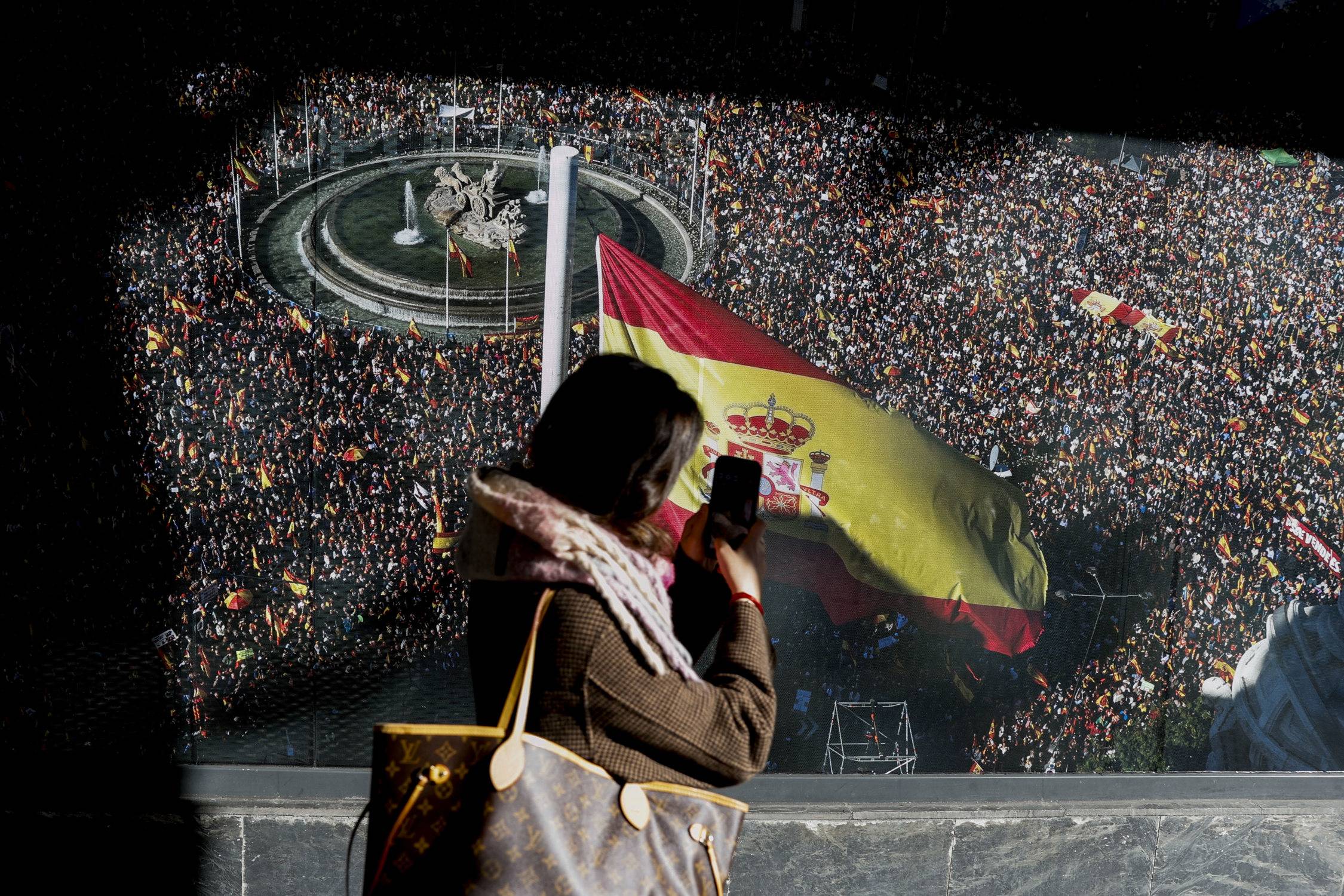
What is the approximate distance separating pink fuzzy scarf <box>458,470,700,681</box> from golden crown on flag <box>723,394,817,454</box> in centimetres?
185

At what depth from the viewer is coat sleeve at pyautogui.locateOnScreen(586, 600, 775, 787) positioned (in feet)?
5.75

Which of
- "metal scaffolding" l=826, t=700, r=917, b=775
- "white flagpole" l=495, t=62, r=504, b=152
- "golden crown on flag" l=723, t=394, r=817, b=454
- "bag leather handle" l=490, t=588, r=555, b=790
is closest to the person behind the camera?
"bag leather handle" l=490, t=588, r=555, b=790

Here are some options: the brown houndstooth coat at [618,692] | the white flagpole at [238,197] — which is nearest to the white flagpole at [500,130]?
the white flagpole at [238,197]

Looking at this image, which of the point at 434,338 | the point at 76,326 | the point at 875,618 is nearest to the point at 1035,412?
the point at 875,618

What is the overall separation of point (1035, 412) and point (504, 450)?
6.13 ft

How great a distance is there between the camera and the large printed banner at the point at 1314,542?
158 inches

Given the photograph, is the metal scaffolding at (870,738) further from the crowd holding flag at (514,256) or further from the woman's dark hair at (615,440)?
the woman's dark hair at (615,440)

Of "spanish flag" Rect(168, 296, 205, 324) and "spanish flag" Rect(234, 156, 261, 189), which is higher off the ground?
"spanish flag" Rect(234, 156, 261, 189)

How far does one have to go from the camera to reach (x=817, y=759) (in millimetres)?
3873

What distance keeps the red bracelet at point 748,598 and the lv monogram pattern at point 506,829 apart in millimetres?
373

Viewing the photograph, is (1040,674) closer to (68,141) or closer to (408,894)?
(408,894)

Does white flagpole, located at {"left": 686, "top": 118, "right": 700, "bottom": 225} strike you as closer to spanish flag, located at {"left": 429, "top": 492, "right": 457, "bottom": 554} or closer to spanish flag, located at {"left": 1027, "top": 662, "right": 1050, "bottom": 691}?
spanish flag, located at {"left": 429, "top": 492, "right": 457, "bottom": 554}

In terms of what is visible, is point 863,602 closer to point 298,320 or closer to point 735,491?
point 735,491

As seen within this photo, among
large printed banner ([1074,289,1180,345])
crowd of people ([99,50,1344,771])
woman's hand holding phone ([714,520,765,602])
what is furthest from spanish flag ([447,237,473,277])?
large printed banner ([1074,289,1180,345])
